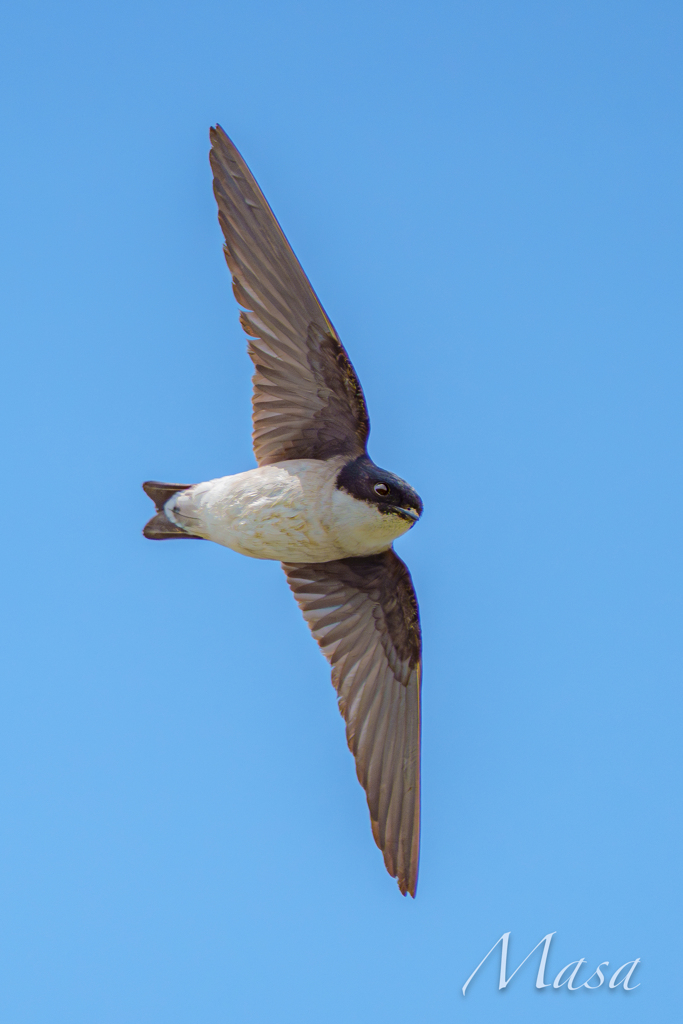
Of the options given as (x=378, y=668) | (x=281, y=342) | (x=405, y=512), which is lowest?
(x=378, y=668)

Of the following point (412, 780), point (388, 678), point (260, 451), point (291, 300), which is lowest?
point (412, 780)

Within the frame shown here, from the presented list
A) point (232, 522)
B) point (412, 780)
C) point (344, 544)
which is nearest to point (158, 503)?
point (232, 522)

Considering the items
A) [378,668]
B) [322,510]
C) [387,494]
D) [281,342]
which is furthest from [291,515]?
[378,668]

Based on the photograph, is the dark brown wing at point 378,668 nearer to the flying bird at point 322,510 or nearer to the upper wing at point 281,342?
the flying bird at point 322,510

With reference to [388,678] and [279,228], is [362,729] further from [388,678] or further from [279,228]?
[279,228]

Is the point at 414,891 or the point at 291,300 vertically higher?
the point at 291,300

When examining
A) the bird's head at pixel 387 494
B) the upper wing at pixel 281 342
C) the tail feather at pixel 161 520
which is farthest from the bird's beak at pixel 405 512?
the tail feather at pixel 161 520

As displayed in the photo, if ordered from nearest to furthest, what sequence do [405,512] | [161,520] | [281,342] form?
[405,512] < [281,342] < [161,520]

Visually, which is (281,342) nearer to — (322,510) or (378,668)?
(322,510)
